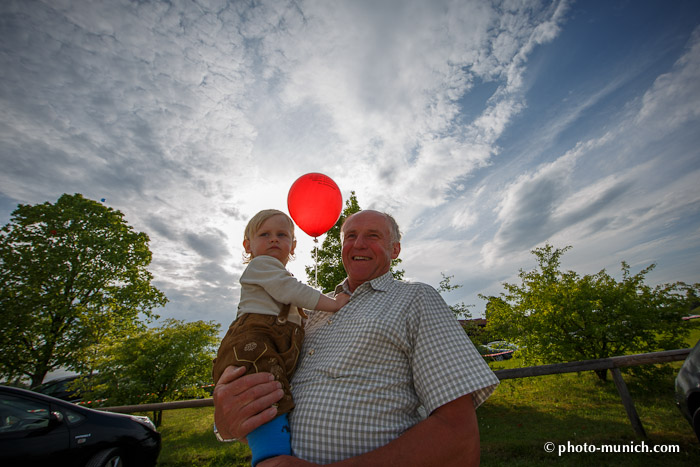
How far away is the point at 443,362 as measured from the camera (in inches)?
61.1

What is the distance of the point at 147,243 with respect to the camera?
15789 millimetres

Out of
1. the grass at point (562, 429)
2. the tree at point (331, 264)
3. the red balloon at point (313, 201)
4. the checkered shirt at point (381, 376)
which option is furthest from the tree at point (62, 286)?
the checkered shirt at point (381, 376)

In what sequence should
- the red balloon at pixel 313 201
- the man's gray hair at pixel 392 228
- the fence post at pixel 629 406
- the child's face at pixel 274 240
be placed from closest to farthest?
the child's face at pixel 274 240, the man's gray hair at pixel 392 228, the fence post at pixel 629 406, the red balloon at pixel 313 201

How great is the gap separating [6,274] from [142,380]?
920cm

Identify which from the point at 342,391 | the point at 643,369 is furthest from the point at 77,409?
the point at 643,369

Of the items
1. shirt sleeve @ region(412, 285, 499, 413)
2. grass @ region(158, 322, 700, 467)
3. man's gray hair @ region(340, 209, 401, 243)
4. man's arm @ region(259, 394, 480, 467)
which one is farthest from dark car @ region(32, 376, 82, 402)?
shirt sleeve @ region(412, 285, 499, 413)

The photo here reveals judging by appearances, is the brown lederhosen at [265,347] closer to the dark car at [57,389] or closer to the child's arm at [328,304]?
the child's arm at [328,304]

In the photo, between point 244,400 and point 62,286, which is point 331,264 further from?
point 62,286

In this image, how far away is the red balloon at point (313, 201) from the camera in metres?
4.32

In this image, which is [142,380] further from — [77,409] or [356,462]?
[356,462]

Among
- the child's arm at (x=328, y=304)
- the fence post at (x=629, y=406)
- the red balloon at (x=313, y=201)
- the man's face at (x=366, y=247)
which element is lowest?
the fence post at (x=629, y=406)

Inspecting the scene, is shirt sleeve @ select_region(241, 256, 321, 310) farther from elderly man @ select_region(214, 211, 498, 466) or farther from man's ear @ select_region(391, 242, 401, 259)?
man's ear @ select_region(391, 242, 401, 259)

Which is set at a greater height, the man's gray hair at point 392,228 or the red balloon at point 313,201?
the red balloon at point 313,201

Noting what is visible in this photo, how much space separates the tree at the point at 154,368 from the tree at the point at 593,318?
32.4ft
